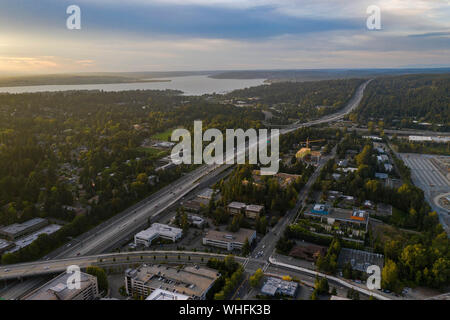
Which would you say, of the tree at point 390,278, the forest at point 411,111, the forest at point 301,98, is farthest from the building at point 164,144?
the forest at point 411,111

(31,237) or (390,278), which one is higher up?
(31,237)

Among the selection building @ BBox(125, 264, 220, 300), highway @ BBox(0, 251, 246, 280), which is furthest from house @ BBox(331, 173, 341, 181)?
building @ BBox(125, 264, 220, 300)

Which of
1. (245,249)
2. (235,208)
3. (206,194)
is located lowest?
(245,249)

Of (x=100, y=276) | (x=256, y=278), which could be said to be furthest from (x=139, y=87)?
(x=256, y=278)

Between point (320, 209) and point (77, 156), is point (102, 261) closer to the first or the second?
point (320, 209)

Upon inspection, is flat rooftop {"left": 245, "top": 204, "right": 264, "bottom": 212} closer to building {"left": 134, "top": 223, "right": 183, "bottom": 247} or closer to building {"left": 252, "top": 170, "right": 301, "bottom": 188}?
building {"left": 252, "top": 170, "right": 301, "bottom": 188}

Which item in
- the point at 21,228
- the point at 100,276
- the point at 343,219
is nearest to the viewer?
the point at 100,276
